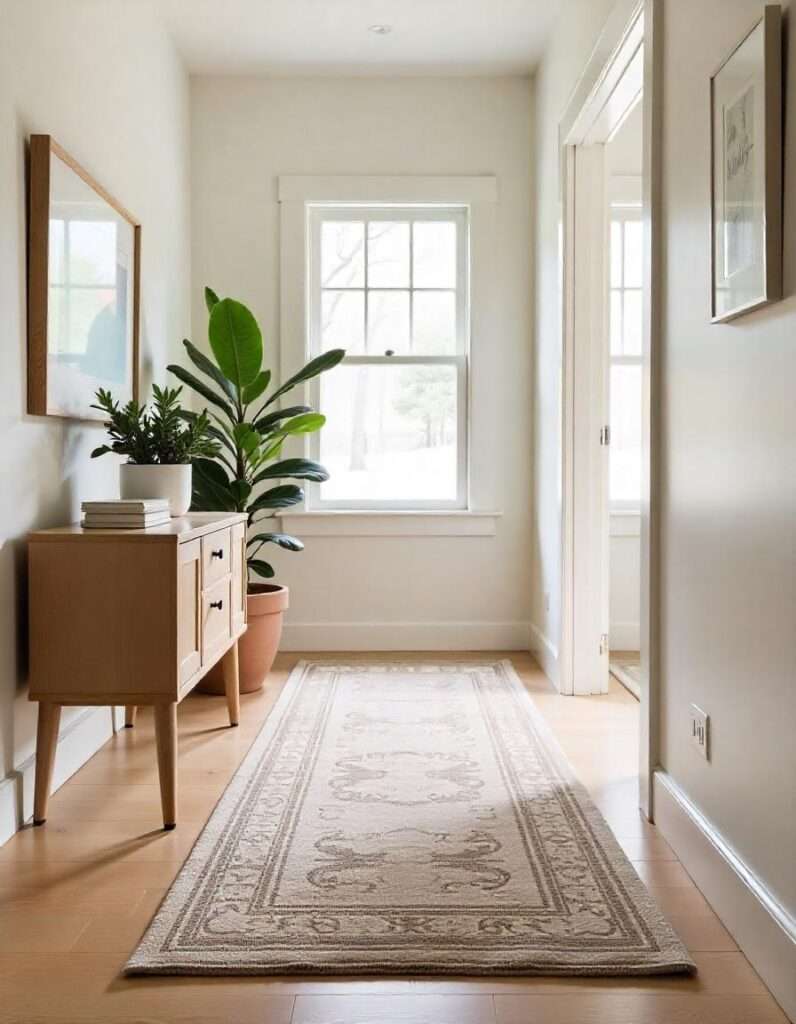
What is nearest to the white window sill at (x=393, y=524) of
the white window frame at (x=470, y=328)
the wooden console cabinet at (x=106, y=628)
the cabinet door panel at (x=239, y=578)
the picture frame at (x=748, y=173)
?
the white window frame at (x=470, y=328)

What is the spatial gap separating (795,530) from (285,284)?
3.67 meters

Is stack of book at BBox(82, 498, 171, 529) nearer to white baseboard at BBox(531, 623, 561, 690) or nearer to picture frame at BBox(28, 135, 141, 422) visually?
picture frame at BBox(28, 135, 141, 422)

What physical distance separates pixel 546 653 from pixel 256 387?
1730mm

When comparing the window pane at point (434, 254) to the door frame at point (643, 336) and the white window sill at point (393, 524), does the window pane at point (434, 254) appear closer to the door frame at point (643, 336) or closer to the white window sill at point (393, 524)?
the door frame at point (643, 336)

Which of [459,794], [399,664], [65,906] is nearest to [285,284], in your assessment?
[399,664]

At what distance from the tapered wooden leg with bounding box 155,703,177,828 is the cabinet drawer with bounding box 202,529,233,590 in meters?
0.49

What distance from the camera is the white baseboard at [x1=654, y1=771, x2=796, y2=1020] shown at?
1738mm

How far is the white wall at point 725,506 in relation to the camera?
5.88ft

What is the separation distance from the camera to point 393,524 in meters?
5.04

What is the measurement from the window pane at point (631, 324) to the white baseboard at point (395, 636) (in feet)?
5.10

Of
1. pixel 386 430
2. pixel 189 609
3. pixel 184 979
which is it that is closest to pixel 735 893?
pixel 184 979

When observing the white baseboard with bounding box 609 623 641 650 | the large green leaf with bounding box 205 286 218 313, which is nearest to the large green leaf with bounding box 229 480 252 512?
the large green leaf with bounding box 205 286 218 313

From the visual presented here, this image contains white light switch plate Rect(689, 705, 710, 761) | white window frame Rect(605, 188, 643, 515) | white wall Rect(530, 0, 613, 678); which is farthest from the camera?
white window frame Rect(605, 188, 643, 515)

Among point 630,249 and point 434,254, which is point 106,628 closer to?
point 434,254
